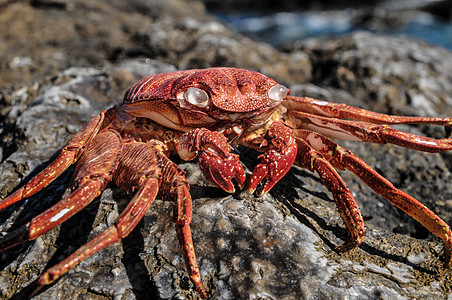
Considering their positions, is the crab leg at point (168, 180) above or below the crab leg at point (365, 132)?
below

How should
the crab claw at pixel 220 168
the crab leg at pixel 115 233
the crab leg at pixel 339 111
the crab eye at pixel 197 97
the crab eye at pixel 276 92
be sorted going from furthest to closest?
the crab leg at pixel 339 111 → the crab eye at pixel 276 92 → the crab eye at pixel 197 97 → the crab claw at pixel 220 168 → the crab leg at pixel 115 233

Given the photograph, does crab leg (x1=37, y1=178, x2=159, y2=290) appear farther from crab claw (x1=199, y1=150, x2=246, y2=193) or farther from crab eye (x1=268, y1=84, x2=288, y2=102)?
crab eye (x1=268, y1=84, x2=288, y2=102)

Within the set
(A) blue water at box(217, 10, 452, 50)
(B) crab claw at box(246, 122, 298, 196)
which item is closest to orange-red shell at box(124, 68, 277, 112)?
(B) crab claw at box(246, 122, 298, 196)

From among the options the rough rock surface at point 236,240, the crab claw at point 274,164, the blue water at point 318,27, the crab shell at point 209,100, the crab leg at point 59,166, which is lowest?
the blue water at point 318,27

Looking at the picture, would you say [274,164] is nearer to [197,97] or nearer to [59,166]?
[197,97]

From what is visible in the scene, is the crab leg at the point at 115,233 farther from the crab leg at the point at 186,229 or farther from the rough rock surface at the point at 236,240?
the rough rock surface at the point at 236,240

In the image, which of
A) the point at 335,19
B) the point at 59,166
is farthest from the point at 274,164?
the point at 335,19

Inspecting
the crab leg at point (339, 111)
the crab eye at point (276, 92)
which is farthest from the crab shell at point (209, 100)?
the crab leg at point (339, 111)
